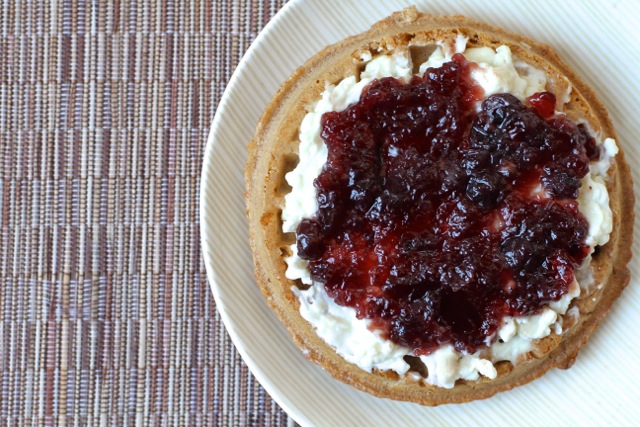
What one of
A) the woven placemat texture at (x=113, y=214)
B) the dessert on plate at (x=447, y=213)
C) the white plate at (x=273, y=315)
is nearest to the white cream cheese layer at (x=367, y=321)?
the dessert on plate at (x=447, y=213)

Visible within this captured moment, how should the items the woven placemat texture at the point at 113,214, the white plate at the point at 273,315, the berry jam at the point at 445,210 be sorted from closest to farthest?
the berry jam at the point at 445,210 < the white plate at the point at 273,315 < the woven placemat texture at the point at 113,214

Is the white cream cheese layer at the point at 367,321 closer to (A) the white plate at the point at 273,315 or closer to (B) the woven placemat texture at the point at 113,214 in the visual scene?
(A) the white plate at the point at 273,315

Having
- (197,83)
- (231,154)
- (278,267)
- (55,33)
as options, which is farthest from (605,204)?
(55,33)

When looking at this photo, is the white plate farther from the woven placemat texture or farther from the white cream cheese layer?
the woven placemat texture

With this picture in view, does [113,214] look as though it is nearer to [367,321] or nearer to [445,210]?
[367,321]

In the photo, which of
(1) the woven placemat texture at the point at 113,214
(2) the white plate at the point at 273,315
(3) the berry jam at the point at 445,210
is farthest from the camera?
(1) the woven placemat texture at the point at 113,214

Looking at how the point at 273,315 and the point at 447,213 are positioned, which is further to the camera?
the point at 273,315

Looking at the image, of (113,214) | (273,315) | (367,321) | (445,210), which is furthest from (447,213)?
(113,214)
